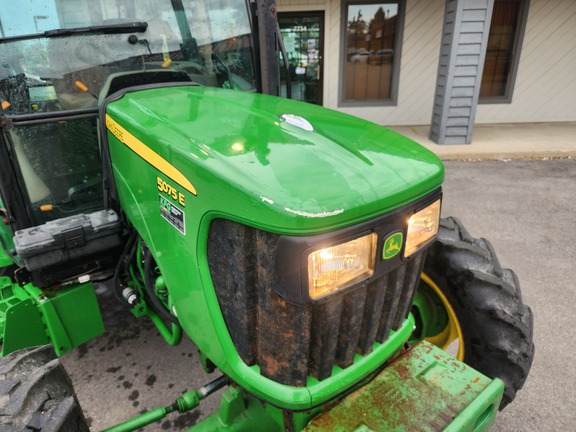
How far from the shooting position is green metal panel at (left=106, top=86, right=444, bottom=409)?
3.74ft

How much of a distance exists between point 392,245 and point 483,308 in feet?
2.97

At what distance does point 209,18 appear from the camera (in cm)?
224

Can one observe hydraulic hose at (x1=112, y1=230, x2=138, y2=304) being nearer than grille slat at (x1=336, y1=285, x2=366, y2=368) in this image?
No

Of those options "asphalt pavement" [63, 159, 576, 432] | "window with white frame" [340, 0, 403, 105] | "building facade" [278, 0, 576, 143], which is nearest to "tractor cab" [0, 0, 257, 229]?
"asphalt pavement" [63, 159, 576, 432]

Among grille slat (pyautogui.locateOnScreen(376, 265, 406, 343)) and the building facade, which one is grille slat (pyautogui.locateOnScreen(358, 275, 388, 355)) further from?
the building facade

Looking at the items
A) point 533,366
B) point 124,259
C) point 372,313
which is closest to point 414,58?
point 533,366

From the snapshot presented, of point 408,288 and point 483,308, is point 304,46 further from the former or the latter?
point 408,288

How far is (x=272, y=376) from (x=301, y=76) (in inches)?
294

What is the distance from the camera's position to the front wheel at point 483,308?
191 centimetres

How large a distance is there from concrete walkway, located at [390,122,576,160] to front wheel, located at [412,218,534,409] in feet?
16.3

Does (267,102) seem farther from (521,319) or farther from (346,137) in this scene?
(521,319)

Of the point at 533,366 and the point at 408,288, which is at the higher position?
the point at 408,288

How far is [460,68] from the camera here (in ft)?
22.0

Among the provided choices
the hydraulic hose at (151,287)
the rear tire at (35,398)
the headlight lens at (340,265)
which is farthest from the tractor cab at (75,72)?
the headlight lens at (340,265)
